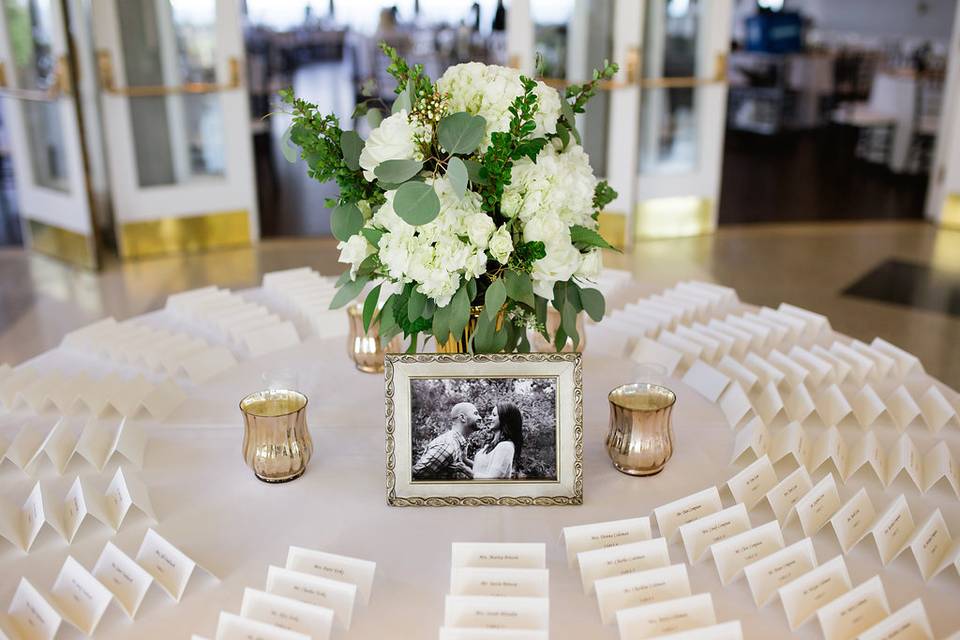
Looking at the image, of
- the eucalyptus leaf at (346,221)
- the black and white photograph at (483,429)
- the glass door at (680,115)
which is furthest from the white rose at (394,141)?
the glass door at (680,115)

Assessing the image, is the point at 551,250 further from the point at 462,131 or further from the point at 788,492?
the point at 788,492

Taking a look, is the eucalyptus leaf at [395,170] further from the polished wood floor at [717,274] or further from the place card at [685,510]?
the polished wood floor at [717,274]

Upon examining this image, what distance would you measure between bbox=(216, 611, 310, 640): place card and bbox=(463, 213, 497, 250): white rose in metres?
0.57

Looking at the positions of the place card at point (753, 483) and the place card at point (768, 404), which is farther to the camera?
the place card at point (768, 404)

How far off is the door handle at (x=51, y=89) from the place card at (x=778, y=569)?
4.56 meters

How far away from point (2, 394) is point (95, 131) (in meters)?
4.11

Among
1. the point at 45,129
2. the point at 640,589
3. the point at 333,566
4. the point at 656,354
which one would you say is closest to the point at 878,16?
the point at 45,129

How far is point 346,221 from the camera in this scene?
4.65 feet

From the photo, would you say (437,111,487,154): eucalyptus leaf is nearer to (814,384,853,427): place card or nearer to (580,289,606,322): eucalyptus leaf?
(580,289,606,322): eucalyptus leaf

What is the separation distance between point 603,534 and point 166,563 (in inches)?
24.1

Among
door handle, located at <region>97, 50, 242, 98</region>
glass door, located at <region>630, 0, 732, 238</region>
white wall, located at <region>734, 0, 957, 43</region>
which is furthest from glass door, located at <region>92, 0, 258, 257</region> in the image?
white wall, located at <region>734, 0, 957, 43</region>

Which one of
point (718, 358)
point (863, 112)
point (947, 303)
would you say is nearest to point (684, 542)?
point (718, 358)

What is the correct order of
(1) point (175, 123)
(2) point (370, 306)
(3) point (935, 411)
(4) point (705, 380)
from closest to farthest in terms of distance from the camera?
(2) point (370, 306) → (3) point (935, 411) → (4) point (705, 380) → (1) point (175, 123)

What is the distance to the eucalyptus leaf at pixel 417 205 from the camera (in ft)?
4.17
